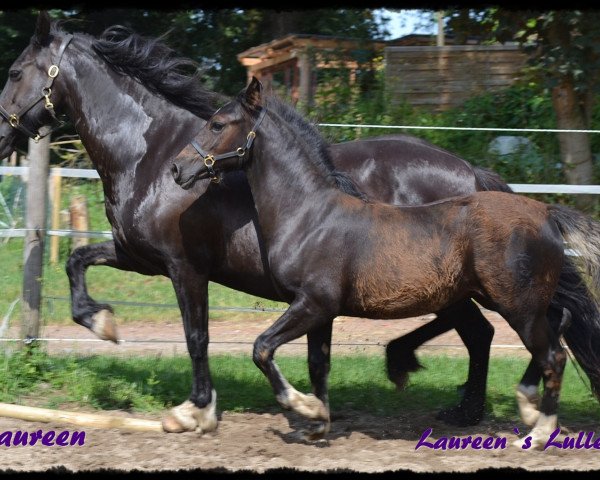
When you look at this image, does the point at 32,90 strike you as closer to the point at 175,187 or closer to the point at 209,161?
the point at 175,187

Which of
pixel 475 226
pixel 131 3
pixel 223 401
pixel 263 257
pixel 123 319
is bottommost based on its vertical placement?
pixel 123 319

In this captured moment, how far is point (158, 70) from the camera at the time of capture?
5512 millimetres

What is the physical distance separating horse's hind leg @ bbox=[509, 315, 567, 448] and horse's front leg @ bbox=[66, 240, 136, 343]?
2.49m

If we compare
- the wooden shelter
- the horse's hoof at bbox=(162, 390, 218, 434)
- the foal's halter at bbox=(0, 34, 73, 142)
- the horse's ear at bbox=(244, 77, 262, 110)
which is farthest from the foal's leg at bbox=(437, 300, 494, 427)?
the wooden shelter

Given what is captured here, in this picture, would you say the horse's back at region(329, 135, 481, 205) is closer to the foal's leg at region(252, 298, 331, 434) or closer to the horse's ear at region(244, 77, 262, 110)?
the horse's ear at region(244, 77, 262, 110)

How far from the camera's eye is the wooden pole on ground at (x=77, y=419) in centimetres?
510

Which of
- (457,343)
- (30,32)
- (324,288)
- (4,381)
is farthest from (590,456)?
(30,32)

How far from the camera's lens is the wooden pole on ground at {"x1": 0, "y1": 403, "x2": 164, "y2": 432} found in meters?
5.10

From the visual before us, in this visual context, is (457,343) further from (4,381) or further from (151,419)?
(4,381)

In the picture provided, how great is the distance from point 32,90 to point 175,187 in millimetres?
1144

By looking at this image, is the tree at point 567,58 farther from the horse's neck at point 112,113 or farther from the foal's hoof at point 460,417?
the horse's neck at point 112,113

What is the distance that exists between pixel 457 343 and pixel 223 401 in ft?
9.28

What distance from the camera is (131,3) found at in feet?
25.2

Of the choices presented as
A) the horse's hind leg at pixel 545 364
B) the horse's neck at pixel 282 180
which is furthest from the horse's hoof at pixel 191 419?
the horse's hind leg at pixel 545 364
